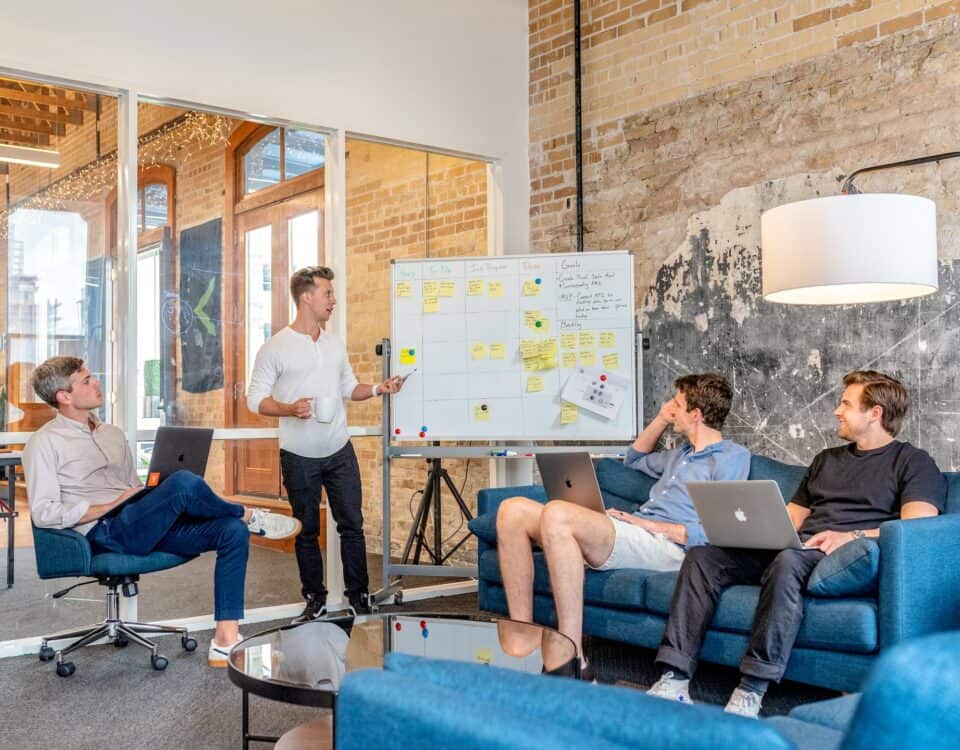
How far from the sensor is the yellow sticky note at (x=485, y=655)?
8.67ft

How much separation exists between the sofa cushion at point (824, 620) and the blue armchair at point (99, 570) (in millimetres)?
2190

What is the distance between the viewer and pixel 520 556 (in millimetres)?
3902

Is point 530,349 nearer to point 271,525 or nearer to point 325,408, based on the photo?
point 325,408

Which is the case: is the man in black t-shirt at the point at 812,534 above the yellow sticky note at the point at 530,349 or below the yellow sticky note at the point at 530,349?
below

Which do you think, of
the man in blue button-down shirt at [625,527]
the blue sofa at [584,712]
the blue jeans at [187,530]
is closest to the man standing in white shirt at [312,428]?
the blue jeans at [187,530]

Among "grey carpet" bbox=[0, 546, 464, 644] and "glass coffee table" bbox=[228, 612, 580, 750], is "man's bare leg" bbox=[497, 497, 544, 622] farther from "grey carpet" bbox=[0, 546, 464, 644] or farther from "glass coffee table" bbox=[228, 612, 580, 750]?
"grey carpet" bbox=[0, 546, 464, 644]

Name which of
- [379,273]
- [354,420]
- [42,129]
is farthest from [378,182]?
[42,129]

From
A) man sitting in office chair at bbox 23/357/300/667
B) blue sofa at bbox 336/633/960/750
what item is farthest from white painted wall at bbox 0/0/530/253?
blue sofa at bbox 336/633/960/750

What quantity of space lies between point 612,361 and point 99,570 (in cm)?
266

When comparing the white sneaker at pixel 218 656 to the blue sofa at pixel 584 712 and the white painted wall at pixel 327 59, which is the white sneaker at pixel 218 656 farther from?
the blue sofa at pixel 584 712

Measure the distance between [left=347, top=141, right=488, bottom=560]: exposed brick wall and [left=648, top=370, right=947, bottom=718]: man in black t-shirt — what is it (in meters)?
2.51

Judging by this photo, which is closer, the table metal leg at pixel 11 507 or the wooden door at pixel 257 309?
the table metal leg at pixel 11 507

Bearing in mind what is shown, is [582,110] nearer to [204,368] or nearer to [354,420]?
[354,420]

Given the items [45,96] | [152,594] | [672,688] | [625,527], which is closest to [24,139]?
[45,96]
